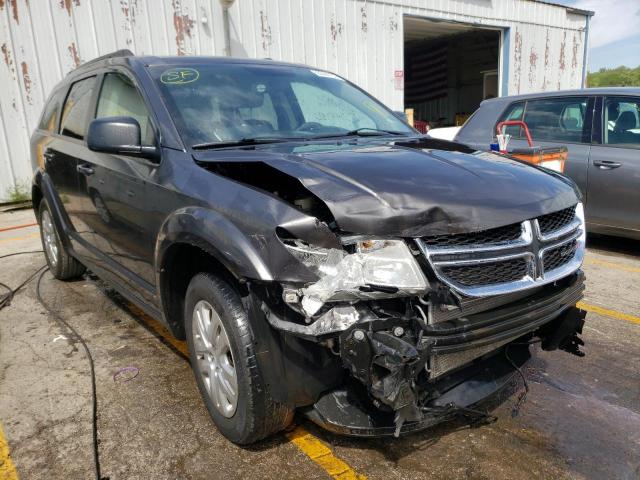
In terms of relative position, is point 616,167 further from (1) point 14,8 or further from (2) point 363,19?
(1) point 14,8

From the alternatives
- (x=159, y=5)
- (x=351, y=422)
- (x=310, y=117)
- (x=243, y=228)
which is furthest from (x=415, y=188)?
(x=159, y=5)

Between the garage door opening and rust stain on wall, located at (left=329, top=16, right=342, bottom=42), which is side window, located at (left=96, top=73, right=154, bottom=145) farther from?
the garage door opening

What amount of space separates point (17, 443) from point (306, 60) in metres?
10.3

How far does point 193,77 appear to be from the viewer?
3.04 m

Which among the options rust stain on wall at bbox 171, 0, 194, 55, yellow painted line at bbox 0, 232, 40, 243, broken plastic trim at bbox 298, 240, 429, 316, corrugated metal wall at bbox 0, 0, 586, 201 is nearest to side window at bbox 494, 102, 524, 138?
broken plastic trim at bbox 298, 240, 429, 316

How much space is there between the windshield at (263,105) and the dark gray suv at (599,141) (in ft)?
9.83

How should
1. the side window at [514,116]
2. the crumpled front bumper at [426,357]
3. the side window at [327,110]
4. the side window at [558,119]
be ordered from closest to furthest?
1. the crumpled front bumper at [426,357]
2. the side window at [327,110]
3. the side window at [558,119]
4. the side window at [514,116]

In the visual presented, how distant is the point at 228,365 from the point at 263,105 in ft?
5.23

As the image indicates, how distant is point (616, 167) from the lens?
17.5 ft

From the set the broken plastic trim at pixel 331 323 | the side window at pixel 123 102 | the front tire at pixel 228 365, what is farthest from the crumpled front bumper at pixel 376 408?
the side window at pixel 123 102

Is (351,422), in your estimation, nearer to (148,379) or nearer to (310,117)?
(148,379)

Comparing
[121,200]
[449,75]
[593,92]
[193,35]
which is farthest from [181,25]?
[449,75]

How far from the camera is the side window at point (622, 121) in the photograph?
5.32 metres

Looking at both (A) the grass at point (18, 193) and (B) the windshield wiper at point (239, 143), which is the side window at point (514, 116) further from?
(A) the grass at point (18, 193)
